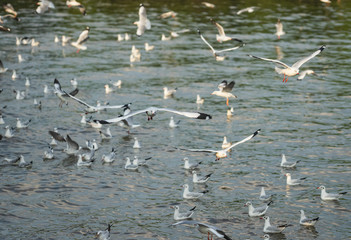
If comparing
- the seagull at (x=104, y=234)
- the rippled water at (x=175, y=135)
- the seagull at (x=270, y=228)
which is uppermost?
the seagull at (x=104, y=234)

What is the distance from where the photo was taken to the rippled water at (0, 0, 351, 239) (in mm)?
19406

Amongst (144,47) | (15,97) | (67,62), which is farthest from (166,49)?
(15,97)

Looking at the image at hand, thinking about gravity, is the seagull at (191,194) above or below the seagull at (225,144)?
below

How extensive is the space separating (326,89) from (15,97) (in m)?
16.8

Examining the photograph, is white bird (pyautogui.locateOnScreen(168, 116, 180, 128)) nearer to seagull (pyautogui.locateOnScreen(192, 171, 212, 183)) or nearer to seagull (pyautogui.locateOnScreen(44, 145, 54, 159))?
seagull (pyautogui.locateOnScreen(44, 145, 54, 159))

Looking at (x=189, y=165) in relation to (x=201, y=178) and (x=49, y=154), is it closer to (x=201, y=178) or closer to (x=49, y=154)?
(x=201, y=178)

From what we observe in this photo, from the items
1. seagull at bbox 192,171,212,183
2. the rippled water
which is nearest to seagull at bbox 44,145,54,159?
the rippled water

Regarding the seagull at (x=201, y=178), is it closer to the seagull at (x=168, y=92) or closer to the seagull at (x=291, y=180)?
the seagull at (x=291, y=180)

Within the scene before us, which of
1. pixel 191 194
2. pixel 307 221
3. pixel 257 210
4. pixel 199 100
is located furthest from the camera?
pixel 199 100

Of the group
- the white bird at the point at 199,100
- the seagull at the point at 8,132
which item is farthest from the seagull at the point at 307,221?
the white bird at the point at 199,100

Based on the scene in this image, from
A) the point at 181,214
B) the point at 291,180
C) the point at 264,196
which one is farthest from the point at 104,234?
the point at 291,180

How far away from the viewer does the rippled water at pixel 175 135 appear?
63.7 feet

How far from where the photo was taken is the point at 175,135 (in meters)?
27.7

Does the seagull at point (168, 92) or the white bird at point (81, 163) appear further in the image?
the seagull at point (168, 92)
